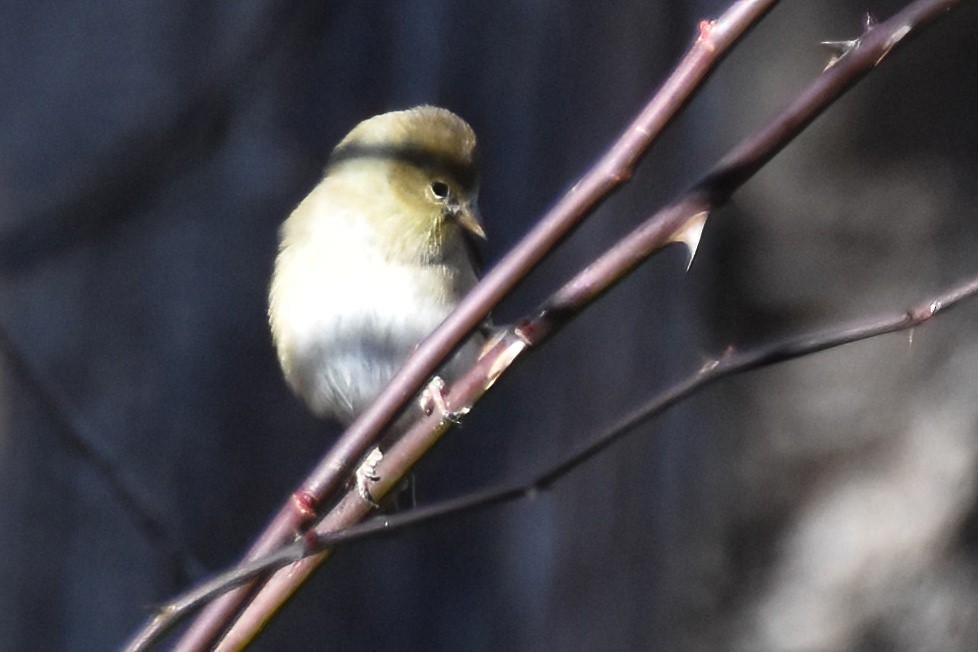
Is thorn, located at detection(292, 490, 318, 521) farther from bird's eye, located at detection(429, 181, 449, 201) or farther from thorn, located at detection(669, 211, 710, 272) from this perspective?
bird's eye, located at detection(429, 181, 449, 201)

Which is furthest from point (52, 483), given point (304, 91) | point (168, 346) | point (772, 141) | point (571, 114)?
point (772, 141)

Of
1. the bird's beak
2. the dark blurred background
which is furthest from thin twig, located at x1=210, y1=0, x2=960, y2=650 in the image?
the dark blurred background

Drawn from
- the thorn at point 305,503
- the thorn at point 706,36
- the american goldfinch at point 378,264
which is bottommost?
the thorn at point 305,503

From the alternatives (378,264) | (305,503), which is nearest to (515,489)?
(305,503)

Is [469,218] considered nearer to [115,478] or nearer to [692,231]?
[115,478]

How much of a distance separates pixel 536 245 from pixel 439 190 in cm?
158

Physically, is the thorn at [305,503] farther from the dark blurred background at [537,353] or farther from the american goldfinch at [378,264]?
the dark blurred background at [537,353]

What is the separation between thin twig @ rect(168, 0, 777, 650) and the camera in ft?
3.72

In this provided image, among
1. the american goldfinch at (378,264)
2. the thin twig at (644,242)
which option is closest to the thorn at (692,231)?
the thin twig at (644,242)

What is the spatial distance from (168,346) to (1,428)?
1.66 feet

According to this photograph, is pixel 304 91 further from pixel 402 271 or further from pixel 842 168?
pixel 842 168

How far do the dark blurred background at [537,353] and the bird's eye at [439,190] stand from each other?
0.90 m

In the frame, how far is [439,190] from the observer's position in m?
2.73

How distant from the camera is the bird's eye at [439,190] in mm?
2723
